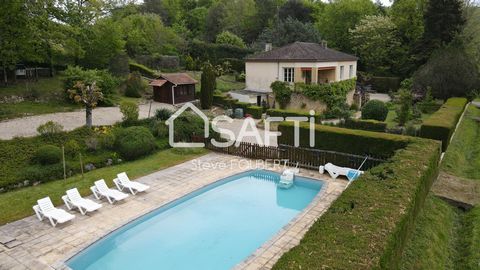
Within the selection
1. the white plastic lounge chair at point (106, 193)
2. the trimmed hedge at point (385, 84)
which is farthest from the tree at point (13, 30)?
the trimmed hedge at point (385, 84)

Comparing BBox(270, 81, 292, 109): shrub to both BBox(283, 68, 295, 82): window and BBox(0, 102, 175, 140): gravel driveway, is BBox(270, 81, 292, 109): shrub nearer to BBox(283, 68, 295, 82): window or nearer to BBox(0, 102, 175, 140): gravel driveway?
BBox(283, 68, 295, 82): window

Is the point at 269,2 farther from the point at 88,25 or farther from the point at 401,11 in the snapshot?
the point at 88,25

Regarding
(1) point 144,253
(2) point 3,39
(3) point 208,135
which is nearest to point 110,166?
(3) point 208,135

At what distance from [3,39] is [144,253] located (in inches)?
856

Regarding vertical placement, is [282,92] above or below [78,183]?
above

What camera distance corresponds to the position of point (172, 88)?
3209 cm

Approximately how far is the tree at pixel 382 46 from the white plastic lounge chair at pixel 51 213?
4623 cm

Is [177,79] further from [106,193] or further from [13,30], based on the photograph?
[106,193]

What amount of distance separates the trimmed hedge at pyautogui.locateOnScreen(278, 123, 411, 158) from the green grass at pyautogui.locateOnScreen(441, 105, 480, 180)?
2.69 m

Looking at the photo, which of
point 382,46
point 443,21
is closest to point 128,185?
point 443,21

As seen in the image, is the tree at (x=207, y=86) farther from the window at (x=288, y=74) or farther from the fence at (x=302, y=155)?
the fence at (x=302, y=155)

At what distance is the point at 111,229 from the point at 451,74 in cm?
3361

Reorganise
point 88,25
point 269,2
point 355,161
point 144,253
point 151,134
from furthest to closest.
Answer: point 269,2, point 88,25, point 151,134, point 355,161, point 144,253

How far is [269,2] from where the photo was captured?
6494cm
